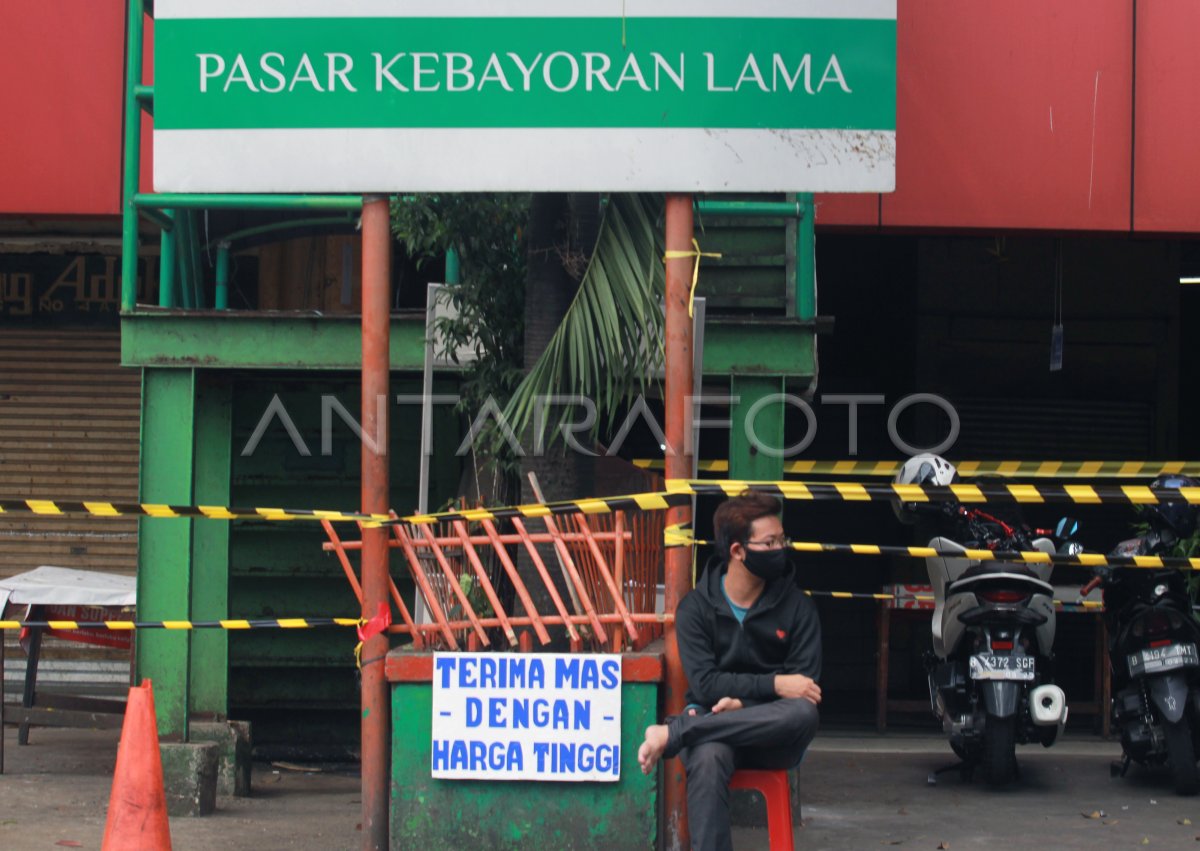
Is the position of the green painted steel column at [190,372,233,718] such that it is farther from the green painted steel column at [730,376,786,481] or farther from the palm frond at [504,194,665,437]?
the green painted steel column at [730,376,786,481]

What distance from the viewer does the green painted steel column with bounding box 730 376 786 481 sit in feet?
23.5

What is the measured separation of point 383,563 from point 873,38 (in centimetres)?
274

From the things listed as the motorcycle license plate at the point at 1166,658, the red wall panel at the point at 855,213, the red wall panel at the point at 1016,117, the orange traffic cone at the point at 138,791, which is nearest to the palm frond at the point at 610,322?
the orange traffic cone at the point at 138,791

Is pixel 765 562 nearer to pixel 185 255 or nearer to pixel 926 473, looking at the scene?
pixel 926 473

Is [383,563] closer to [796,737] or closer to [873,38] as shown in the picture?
[796,737]

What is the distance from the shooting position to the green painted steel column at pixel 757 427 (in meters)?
7.16

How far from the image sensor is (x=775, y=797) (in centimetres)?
521

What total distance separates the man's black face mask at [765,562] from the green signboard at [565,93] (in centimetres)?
138

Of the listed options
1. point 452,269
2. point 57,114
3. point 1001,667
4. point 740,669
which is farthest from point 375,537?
point 57,114

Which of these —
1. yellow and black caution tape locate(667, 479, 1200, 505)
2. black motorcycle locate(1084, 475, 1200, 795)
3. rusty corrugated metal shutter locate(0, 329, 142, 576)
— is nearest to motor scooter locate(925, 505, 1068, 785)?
black motorcycle locate(1084, 475, 1200, 795)

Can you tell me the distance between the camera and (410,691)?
5777 millimetres

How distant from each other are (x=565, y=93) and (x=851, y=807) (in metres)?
3.82

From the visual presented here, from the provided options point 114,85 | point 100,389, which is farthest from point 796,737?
point 100,389

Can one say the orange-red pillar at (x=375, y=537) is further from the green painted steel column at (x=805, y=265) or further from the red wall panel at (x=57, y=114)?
the red wall panel at (x=57, y=114)
